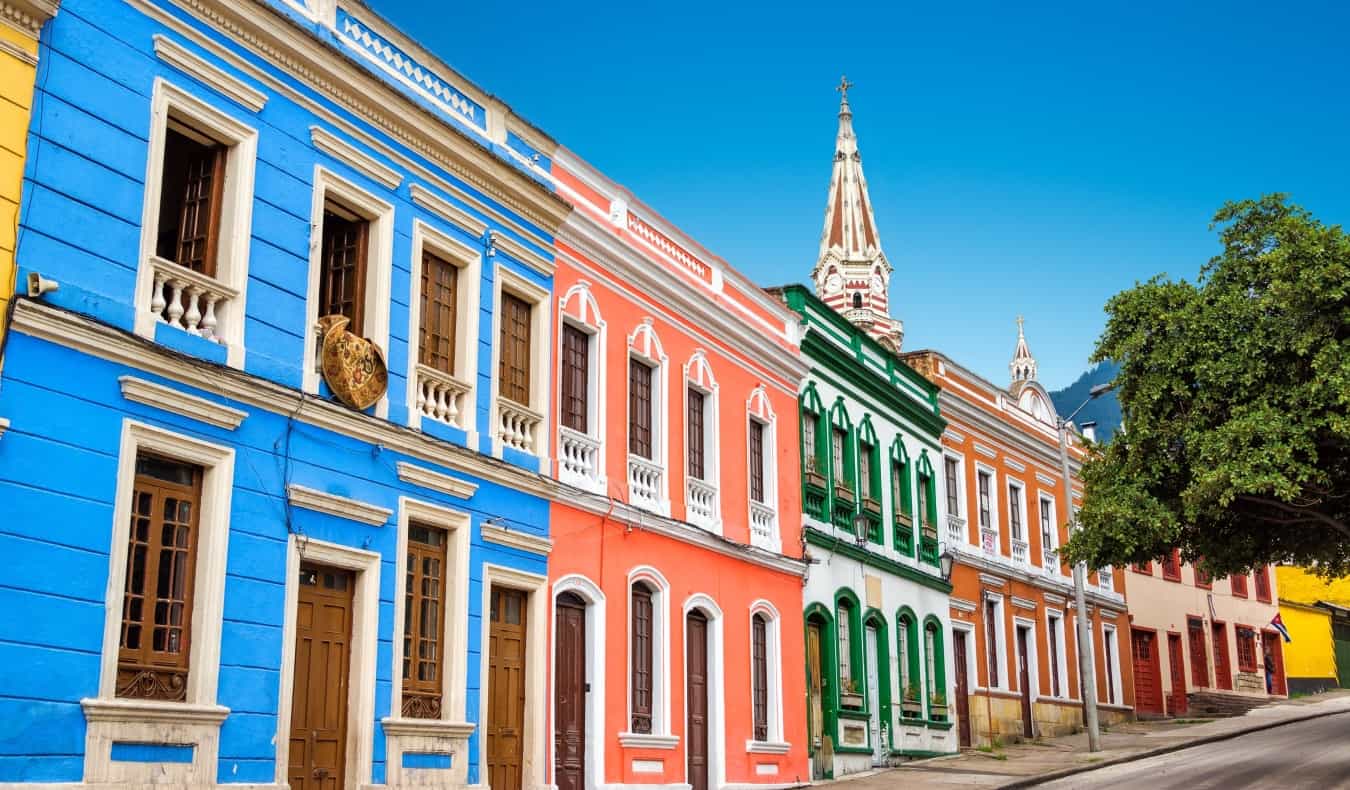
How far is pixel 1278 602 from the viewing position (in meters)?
43.4

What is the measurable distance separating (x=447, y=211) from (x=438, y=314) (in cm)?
106

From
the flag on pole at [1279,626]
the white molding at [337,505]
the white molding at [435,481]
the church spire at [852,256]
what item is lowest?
the white molding at [337,505]

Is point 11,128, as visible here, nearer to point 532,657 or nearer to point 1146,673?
point 532,657

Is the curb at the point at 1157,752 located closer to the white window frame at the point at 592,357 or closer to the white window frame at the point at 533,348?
the white window frame at the point at 592,357

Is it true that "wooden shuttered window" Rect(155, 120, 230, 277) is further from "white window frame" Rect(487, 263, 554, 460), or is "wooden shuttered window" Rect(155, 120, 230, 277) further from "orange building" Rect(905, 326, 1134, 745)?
"orange building" Rect(905, 326, 1134, 745)

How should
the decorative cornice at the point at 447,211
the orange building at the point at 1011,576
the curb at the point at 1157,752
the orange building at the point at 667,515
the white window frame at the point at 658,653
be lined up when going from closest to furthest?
the decorative cornice at the point at 447,211, the orange building at the point at 667,515, the white window frame at the point at 658,653, the curb at the point at 1157,752, the orange building at the point at 1011,576

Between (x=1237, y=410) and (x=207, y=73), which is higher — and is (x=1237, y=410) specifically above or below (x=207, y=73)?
below

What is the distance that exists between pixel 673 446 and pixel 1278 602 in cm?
3221

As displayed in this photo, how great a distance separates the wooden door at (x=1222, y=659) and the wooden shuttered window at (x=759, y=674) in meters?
24.4

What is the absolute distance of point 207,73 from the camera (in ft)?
36.9

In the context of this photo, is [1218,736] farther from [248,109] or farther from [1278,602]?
[248,109]

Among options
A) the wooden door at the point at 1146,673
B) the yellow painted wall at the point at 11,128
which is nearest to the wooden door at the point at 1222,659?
the wooden door at the point at 1146,673

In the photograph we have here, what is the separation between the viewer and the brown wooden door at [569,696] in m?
15.0

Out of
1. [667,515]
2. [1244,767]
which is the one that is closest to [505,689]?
[667,515]
